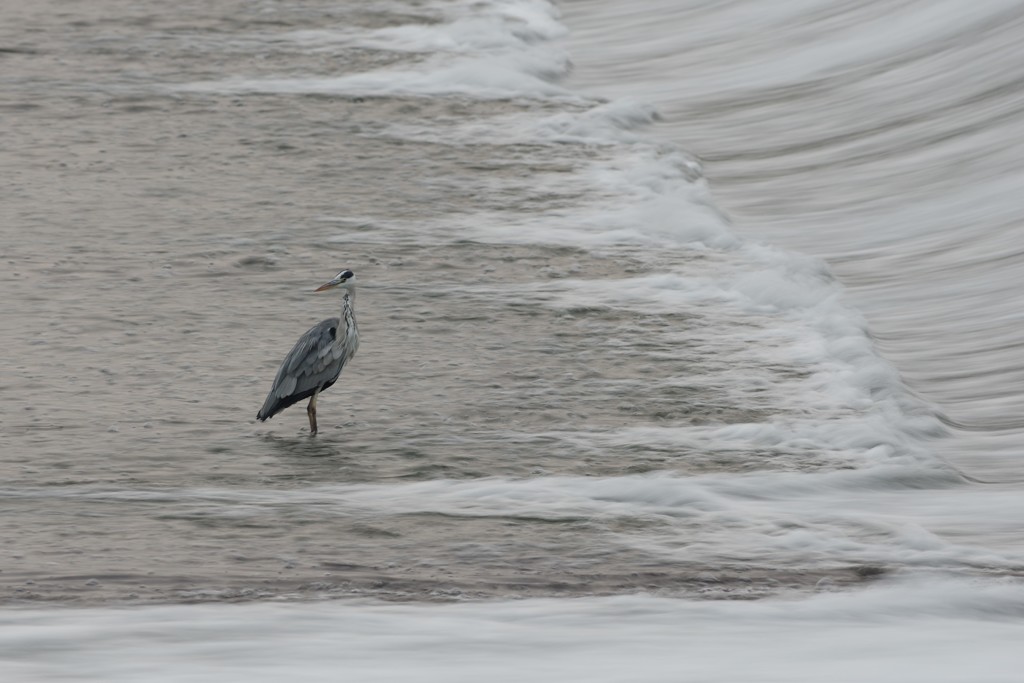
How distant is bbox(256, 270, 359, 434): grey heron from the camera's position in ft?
24.3

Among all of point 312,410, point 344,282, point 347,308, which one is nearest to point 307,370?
point 312,410

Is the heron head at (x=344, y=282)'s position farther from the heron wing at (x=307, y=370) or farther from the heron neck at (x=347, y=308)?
the heron wing at (x=307, y=370)

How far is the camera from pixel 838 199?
12250 millimetres

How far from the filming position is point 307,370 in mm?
7453

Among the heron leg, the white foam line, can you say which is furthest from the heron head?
the white foam line

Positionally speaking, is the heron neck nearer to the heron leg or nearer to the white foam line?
the heron leg

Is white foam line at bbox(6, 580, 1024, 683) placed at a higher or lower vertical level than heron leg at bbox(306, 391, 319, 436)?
lower

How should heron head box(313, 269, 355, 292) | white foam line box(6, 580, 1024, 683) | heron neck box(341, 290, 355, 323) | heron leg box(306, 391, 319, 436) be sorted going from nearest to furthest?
white foam line box(6, 580, 1024, 683), heron leg box(306, 391, 319, 436), heron neck box(341, 290, 355, 323), heron head box(313, 269, 355, 292)

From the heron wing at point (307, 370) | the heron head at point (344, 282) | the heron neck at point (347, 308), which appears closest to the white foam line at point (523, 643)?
the heron wing at point (307, 370)

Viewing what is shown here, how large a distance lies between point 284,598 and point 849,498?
2.35 m

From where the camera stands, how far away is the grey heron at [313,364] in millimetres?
7410

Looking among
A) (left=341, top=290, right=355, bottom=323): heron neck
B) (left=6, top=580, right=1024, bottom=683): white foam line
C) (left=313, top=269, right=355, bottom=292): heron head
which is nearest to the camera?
(left=6, top=580, right=1024, bottom=683): white foam line

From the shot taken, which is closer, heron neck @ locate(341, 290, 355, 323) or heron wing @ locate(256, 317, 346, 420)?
heron wing @ locate(256, 317, 346, 420)

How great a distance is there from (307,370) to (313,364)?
0.04 metres
